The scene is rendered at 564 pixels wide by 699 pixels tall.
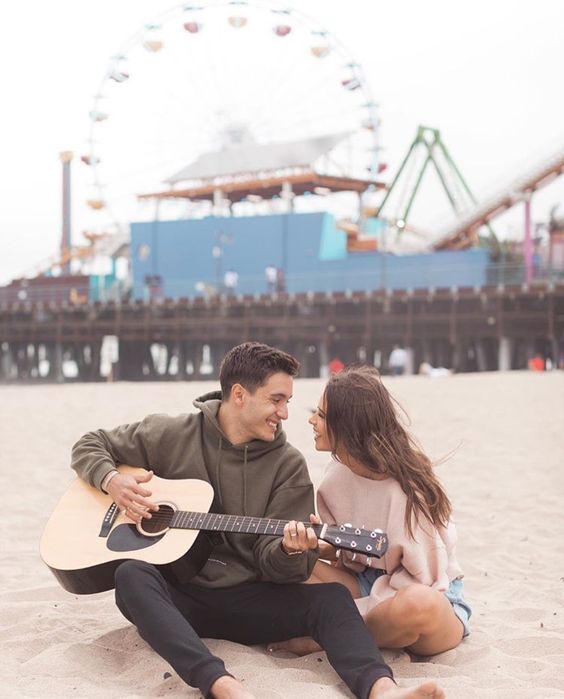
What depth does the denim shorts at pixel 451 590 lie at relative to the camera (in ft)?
9.11

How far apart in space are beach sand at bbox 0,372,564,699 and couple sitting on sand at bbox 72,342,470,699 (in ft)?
0.40

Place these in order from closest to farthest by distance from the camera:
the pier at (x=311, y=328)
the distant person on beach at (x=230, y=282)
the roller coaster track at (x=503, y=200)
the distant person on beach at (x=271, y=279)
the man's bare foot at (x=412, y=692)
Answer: the man's bare foot at (x=412, y=692) → the pier at (x=311, y=328) → the roller coaster track at (x=503, y=200) → the distant person on beach at (x=271, y=279) → the distant person on beach at (x=230, y=282)

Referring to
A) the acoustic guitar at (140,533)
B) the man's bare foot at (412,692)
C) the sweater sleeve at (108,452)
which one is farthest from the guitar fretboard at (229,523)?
the man's bare foot at (412,692)

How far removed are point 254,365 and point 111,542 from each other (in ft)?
2.20

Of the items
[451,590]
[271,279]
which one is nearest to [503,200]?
[271,279]

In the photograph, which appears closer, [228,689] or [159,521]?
[228,689]

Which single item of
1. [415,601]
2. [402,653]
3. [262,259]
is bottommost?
[402,653]

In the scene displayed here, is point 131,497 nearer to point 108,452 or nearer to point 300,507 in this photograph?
point 108,452

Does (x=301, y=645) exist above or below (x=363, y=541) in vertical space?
below

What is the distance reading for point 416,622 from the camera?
260 centimetres

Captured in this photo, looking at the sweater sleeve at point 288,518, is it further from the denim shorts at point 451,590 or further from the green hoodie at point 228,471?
the denim shorts at point 451,590

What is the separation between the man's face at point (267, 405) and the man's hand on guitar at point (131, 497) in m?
0.37

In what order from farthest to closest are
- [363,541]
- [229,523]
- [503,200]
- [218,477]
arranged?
[503,200], [218,477], [229,523], [363,541]

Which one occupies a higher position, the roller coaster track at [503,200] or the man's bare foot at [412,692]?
the roller coaster track at [503,200]
